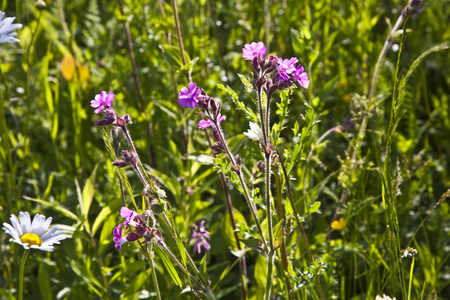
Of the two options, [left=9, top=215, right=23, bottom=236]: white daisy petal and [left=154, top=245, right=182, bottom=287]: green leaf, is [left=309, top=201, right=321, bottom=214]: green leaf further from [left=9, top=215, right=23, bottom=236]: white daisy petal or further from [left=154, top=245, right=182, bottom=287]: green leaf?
[left=9, top=215, right=23, bottom=236]: white daisy petal

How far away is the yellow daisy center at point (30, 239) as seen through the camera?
47.9 inches

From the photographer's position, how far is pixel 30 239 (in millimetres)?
1219

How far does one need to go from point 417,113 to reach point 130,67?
1563mm

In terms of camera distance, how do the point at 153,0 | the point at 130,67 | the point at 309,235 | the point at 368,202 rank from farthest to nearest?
the point at 153,0 < the point at 130,67 < the point at 309,235 < the point at 368,202

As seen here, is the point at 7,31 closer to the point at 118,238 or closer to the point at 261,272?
the point at 118,238

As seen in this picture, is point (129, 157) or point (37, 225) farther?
point (37, 225)

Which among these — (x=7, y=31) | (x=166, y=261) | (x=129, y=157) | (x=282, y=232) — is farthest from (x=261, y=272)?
(x=7, y=31)

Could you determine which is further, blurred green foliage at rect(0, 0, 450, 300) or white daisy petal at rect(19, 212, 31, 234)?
blurred green foliage at rect(0, 0, 450, 300)

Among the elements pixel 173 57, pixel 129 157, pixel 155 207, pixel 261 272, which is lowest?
pixel 261 272

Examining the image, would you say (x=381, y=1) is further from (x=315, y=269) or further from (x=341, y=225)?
(x=315, y=269)

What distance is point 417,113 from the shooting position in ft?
9.05

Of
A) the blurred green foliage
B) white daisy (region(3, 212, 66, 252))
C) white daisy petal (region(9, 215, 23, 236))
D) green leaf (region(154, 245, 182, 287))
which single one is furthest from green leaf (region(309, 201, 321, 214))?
white daisy petal (region(9, 215, 23, 236))

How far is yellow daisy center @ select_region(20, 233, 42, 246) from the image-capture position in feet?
3.99

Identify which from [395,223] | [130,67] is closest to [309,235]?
[395,223]
